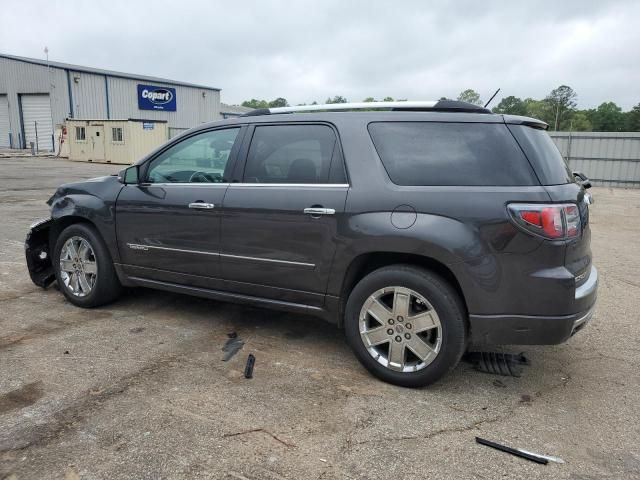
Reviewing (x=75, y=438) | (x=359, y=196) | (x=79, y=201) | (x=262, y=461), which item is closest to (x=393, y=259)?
(x=359, y=196)

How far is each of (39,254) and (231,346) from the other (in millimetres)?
2630

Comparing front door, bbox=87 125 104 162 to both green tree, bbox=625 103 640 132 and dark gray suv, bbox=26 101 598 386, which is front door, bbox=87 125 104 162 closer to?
dark gray suv, bbox=26 101 598 386

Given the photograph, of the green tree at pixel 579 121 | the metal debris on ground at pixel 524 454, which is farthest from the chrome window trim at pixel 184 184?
the green tree at pixel 579 121

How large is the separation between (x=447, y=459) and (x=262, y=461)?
94cm

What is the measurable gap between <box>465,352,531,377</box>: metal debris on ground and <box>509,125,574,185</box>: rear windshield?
4.33ft

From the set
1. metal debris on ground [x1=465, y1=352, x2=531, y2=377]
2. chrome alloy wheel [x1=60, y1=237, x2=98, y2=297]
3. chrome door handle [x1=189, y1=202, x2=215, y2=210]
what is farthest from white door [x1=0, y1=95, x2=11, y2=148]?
metal debris on ground [x1=465, y1=352, x2=531, y2=377]

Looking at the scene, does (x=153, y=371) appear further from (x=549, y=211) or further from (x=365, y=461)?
(x=549, y=211)

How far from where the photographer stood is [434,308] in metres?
3.18

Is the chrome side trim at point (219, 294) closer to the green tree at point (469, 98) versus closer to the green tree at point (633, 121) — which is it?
the green tree at point (469, 98)

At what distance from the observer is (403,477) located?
2.45m

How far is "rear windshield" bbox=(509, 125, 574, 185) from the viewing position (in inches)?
123

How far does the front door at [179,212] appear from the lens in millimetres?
4078

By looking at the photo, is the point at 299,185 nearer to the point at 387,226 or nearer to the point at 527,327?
the point at 387,226

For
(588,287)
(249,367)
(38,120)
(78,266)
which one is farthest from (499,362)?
(38,120)
